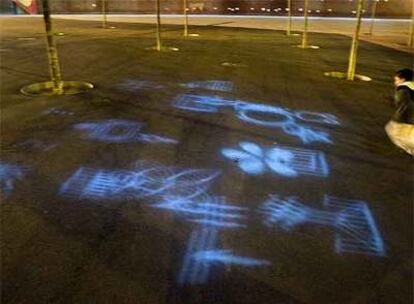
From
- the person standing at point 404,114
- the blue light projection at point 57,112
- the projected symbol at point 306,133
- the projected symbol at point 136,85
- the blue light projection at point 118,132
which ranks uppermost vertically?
the person standing at point 404,114

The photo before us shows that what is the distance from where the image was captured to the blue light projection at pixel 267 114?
7.05m

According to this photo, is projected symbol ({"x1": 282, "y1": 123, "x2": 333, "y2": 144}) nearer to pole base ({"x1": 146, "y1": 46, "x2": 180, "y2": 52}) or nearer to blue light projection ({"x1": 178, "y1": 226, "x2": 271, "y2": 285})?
blue light projection ({"x1": 178, "y1": 226, "x2": 271, "y2": 285})

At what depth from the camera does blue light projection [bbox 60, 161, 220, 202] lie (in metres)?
4.75

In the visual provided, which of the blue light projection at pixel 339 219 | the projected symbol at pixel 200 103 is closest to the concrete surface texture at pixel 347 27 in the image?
the projected symbol at pixel 200 103

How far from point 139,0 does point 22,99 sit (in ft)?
97.2

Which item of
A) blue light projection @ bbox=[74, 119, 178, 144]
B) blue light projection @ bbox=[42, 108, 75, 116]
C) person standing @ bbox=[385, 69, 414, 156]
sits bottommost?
blue light projection @ bbox=[74, 119, 178, 144]

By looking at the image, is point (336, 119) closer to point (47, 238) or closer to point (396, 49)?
point (47, 238)

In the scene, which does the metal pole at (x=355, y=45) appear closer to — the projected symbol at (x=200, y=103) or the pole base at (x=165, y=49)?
the projected symbol at (x=200, y=103)

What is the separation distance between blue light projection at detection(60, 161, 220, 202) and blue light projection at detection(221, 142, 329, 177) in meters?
0.57

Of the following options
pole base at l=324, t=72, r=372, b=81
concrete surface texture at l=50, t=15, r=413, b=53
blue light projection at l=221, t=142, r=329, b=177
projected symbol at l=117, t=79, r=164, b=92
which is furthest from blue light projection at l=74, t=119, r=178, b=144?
concrete surface texture at l=50, t=15, r=413, b=53

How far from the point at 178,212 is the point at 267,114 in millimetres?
4022

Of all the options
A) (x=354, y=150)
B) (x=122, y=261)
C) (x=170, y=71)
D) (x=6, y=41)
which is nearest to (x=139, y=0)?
(x=6, y=41)

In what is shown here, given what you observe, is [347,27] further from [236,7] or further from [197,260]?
[197,260]

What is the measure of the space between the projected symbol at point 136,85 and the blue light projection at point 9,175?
4.38m
